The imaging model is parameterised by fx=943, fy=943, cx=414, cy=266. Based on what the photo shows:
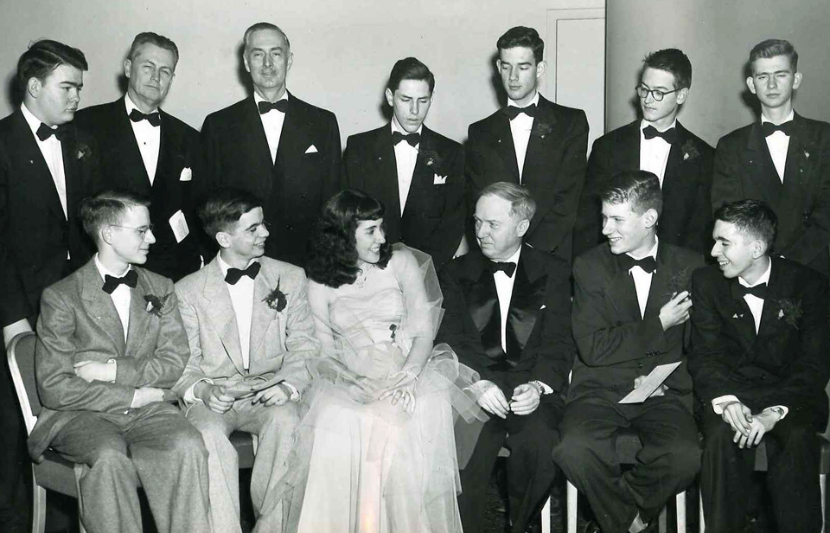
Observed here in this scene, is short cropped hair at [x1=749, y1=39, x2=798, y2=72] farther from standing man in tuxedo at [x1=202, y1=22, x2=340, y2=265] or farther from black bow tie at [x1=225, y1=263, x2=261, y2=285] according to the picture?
black bow tie at [x1=225, y1=263, x2=261, y2=285]

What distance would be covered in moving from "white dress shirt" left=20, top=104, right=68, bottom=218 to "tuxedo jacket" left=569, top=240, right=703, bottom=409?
2.51m

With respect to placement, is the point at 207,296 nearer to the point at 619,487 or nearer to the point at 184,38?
the point at 619,487

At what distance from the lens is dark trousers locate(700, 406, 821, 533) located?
366cm

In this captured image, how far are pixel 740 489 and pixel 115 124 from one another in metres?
3.49

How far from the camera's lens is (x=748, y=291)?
404cm

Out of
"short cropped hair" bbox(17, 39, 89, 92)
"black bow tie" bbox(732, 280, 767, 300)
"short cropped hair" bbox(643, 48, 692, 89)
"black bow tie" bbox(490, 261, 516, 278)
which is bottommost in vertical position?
"black bow tie" bbox(732, 280, 767, 300)

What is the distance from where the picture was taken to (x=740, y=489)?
3752 mm

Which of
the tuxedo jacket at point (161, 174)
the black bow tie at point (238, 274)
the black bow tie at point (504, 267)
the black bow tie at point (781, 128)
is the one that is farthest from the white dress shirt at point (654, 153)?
the tuxedo jacket at point (161, 174)

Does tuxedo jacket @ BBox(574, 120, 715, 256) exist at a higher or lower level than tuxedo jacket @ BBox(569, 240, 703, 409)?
higher

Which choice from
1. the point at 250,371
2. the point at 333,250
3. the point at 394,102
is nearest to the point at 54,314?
the point at 250,371

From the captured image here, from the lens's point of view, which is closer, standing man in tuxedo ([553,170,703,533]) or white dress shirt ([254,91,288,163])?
standing man in tuxedo ([553,170,703,533])

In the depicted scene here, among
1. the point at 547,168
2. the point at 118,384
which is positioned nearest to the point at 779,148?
the point at 547,168

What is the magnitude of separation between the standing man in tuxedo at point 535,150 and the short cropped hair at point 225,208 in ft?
4.24

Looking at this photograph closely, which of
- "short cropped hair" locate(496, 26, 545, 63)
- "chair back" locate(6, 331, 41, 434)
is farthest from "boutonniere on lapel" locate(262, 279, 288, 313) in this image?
"short cropped hair" locate(496, 26, 545, 63)
